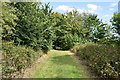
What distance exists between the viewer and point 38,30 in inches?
320

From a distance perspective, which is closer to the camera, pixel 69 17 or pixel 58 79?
pixel 58 79

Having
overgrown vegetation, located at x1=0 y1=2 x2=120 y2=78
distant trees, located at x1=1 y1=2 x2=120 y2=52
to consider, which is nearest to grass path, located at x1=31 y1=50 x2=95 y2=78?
overgrown vegetation, located at x1=0 y1=2 x2=120 y2=78

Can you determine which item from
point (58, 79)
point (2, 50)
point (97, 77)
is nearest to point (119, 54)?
point (97, 77)

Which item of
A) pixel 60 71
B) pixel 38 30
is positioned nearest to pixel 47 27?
pixel 38 30

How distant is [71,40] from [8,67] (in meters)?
12.7

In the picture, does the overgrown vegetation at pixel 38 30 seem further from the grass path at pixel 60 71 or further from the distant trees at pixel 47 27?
the grass path at pixel 60 71

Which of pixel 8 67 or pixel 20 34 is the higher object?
pixel 20 34

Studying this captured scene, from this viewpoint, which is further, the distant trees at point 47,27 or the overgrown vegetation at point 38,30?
the distant trees at point 47,27

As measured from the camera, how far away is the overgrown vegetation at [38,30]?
16.8ft

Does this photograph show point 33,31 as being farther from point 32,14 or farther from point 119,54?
point 119,54

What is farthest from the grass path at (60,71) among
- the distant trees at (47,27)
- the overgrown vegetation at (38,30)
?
the distant trees at (47,27)

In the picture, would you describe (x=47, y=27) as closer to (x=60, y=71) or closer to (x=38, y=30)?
(x=38, y=30)

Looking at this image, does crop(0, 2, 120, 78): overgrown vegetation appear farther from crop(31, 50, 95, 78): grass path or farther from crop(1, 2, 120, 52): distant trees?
crop(31, 50, 95, 78): grass path

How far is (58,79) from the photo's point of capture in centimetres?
506
